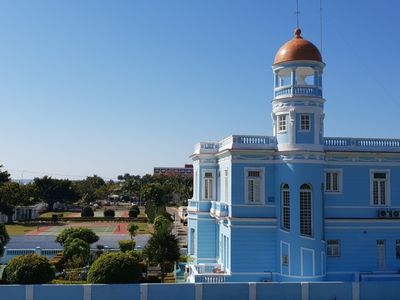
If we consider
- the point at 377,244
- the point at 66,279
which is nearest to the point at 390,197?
the point at 377,244

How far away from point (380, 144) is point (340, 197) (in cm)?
357

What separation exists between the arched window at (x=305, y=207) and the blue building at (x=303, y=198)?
5 centimetres

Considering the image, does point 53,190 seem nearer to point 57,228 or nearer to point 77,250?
point 57,228

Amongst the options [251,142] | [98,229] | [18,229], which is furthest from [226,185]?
[18,229]

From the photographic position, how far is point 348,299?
20062 mm

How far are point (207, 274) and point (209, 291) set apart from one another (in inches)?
114

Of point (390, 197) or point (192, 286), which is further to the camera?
point (390, 197)

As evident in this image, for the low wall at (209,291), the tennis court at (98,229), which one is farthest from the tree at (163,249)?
the tennis court at (98,229)

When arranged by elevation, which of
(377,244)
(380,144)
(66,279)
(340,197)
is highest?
(380,144)

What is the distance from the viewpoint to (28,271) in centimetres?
2214

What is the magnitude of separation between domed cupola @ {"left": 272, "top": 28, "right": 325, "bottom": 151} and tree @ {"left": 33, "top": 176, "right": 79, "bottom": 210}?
218 feet

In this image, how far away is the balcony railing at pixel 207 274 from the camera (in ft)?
73.8

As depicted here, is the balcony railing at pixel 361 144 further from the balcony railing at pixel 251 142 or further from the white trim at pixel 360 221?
the white trim at pixel 360 221

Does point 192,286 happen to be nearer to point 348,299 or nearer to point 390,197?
point 348,299
